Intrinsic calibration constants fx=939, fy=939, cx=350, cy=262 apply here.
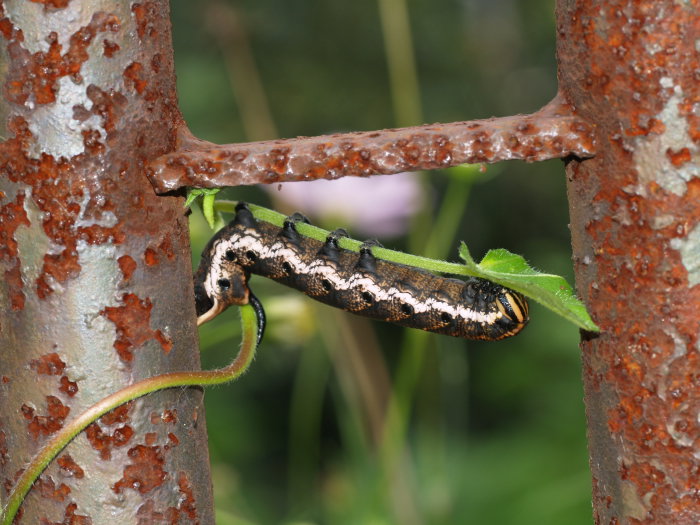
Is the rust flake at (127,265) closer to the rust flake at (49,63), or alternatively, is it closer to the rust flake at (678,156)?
the rust flake at (49,63)

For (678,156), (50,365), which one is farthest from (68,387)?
(678,156)

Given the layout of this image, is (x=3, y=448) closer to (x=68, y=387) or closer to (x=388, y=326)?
(x=68, y=387)

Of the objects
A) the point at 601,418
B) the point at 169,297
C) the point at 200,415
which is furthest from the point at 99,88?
the point at 601,418

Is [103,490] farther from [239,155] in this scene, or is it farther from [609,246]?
[609,246]

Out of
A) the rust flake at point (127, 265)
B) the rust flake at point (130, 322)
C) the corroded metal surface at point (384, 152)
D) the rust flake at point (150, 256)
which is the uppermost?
the corroded metal surface at point (384, 152)

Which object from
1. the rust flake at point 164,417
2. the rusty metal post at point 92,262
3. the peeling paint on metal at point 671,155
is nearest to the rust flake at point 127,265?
the rusty metal post at point 92,262

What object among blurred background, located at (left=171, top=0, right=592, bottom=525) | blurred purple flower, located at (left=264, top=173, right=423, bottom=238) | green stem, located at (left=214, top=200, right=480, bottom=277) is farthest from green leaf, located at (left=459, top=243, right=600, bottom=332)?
blurred purple flower, located at (left=264, top=173, right=423, bottom=238)

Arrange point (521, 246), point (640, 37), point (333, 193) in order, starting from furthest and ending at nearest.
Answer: point (521, 246) < point (333, 193) < point (640, 37)
